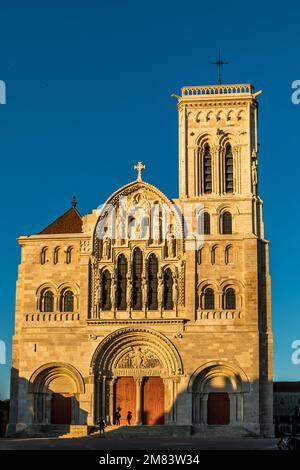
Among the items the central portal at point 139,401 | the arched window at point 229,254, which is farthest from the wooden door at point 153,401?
the arched window at point 229,254

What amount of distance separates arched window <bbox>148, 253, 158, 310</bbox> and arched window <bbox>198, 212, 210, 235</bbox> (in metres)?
3.03

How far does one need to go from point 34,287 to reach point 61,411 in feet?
22.8

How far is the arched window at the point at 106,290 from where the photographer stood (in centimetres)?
5078

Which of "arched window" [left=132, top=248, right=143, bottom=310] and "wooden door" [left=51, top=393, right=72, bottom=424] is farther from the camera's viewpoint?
Answer: "arched window" [left=132, top=248, right=143, bottom=310]

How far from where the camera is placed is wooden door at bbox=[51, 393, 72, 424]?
5028 centimetres

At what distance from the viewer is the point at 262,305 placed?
5028cm

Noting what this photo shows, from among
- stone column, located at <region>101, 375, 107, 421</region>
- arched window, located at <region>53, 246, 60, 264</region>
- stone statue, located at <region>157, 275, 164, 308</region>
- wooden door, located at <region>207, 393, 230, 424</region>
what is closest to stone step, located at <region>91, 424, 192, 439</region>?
stone column, located at <region>101, 375, 107, 421</region>

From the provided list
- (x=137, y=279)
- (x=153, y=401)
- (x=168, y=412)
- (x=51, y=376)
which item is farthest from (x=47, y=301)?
(x=168, y=412)

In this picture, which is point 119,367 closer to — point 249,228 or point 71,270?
point 71,270

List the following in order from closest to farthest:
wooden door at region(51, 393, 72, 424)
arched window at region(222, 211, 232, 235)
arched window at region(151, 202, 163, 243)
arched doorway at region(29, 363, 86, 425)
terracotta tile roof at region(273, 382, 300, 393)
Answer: arched doorway at region(29, 363, 86, 425), wooden door at region(51, 393, 72, 424), arched window at region(151, 202, 163, 243), arched window at region(222, 211, 232, 235), terracotta tile roof at region(273, 382, 300, 393)

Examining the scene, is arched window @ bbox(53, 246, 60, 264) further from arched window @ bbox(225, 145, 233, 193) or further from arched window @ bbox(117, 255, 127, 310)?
arched window @ bbox(225, 145, 233, 193)

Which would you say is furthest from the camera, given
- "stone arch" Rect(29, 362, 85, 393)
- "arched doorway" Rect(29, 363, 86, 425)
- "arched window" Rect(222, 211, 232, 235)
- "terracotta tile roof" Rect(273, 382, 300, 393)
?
"terracotta tile roof" Rect(273, 382, 300, 393)

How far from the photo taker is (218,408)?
1941 inches

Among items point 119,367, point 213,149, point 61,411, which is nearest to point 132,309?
point 119,367
